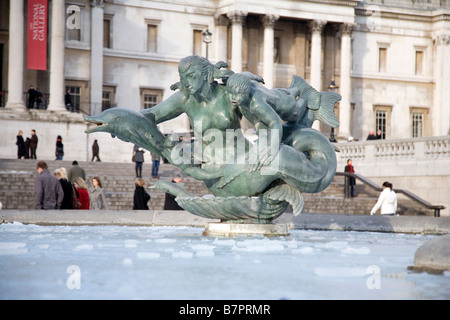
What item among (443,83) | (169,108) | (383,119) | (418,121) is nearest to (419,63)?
(443,83)

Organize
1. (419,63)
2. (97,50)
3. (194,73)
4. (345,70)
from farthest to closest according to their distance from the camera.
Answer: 1. (419,63)
2. (345,70)
3. (97,50)
4. (194,73)

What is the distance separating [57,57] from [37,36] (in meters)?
1.99

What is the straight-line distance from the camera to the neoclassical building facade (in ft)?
143

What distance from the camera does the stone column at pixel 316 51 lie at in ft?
169

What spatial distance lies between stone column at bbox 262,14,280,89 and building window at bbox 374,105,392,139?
9.25 m

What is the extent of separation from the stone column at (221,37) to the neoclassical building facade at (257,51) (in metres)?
0.07

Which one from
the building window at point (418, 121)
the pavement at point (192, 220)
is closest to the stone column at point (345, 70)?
the building window at point (418, 121)

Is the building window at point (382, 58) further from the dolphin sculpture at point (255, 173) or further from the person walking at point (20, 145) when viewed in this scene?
the dolphin sculpture at point (255, 173)

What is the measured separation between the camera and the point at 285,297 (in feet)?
13.7

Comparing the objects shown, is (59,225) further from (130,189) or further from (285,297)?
(130,189)

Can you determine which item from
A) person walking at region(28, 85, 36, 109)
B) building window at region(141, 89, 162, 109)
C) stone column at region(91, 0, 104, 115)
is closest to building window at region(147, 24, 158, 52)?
building window at region(141, 89, 162, 109)

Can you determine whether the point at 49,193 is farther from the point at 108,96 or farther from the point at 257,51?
the point at 257,51

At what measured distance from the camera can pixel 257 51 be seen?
2061 inches
